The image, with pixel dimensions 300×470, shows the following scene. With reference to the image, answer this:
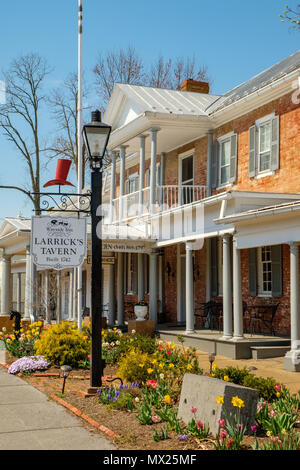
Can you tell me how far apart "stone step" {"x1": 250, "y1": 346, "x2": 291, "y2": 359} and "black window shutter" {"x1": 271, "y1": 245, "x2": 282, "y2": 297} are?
80.6 inches

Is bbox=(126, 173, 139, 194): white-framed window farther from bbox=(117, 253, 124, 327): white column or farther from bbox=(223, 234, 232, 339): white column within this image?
bbox=(223, 234, 232, 339): white column

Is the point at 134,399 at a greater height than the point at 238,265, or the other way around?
the point at 238,265

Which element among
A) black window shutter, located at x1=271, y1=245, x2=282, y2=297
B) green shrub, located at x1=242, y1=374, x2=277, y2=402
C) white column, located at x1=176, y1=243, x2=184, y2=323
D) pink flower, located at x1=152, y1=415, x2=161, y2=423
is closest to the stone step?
black window shutter, located at x1=271, y1=245, x2=282, y2=297

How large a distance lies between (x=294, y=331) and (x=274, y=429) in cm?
586

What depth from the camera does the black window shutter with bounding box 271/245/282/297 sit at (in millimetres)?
14992

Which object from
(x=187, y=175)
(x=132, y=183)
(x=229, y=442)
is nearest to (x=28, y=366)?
(x=229, y=442)

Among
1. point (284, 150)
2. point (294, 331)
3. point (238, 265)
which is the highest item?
point (284, 150)

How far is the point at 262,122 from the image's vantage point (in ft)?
52.2

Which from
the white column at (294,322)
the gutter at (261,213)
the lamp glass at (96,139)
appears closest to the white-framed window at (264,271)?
the gutter at (261,213)

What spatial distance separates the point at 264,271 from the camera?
16.0 m

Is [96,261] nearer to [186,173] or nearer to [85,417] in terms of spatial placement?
[85,417]

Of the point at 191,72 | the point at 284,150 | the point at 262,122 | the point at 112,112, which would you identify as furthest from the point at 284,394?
the point at 191,72

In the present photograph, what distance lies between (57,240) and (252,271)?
22.1 feet
